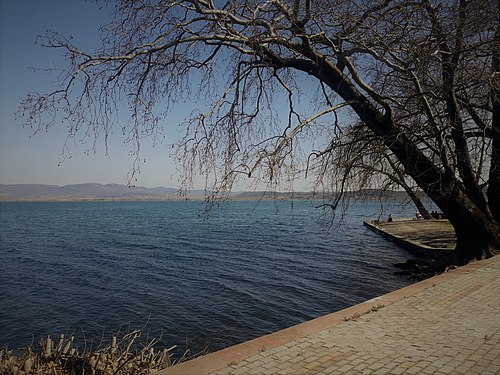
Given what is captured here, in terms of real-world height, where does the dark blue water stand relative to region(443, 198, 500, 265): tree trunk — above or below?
below

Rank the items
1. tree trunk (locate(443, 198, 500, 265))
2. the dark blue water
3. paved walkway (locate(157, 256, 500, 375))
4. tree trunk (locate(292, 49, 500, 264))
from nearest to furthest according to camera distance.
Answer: paved walkway (locate(157, 256, 500, 375))
tree trunk (locate(292, 49, 500, 264))
the dark blue water
tree trunk (locate(443, 198, 500, 265))

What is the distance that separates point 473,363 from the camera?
4.06 metres

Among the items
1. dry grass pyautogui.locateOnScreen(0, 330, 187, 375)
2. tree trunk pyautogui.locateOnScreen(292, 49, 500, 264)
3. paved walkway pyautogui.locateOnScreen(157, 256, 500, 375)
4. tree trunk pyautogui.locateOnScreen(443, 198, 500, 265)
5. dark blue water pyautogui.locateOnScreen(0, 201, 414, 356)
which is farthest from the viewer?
tree trunk pyautogui.locateOnScreen(443, 198, 500, 265)

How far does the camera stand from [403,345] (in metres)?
4.68

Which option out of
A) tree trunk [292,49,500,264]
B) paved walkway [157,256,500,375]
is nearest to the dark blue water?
tree trunk [292,49,500,264]

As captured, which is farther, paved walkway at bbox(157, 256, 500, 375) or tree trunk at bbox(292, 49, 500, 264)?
tree trunk at bbox(292, 49, 500, 264)

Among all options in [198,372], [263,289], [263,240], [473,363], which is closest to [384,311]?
[473,363]

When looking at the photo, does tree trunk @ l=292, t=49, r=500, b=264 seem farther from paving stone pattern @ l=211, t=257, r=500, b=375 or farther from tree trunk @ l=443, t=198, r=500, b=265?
paving stone pattern @ l=211, t=257, r=500, b=375

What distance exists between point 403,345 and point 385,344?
22 centimetres

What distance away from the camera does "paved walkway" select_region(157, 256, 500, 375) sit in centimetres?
400

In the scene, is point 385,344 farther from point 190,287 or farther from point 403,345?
point 190,287

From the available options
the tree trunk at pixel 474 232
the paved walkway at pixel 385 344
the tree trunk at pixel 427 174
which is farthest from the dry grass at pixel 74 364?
the tree trunk at pixel 474 232

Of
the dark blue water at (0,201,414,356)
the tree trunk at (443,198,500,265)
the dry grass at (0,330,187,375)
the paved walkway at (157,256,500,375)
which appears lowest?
the dark blue water at (0,201,414,356)

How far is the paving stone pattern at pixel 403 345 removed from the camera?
4.00 metres
